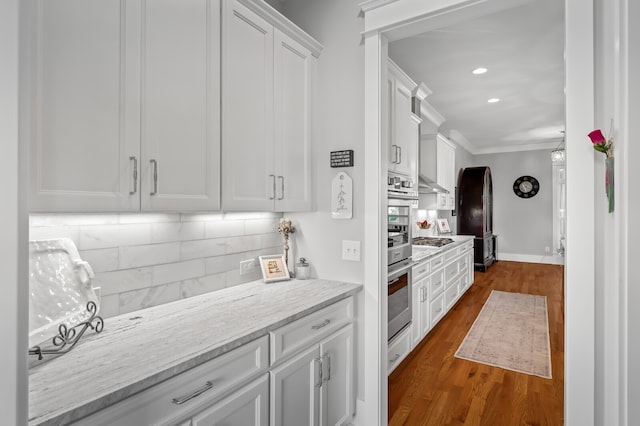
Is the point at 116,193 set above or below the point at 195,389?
above

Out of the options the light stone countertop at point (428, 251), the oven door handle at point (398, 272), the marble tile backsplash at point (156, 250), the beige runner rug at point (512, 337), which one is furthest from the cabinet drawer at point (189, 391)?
the beige runner rug at point (512, 337)

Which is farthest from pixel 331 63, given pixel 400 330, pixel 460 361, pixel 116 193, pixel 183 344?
pixel 460 361

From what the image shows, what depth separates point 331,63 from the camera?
2219 millimetres

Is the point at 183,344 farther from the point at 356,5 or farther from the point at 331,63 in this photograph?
the point at 356,5

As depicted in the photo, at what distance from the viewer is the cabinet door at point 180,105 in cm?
135

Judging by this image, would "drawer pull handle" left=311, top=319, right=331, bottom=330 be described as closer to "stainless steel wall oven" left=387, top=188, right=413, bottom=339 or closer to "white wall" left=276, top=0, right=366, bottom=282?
"white wall" left=276, top=0, right=366, bottom=282

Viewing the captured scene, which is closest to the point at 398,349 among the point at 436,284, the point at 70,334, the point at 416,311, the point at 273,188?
the point at 416,311

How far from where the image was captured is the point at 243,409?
1309 millimetres

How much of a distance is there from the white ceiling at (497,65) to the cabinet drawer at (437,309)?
8.13ft

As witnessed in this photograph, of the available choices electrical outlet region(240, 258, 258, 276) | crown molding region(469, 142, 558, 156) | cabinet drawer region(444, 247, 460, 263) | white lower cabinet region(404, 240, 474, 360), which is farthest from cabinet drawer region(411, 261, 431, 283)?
crown molding region(469, 142, 558, 156)

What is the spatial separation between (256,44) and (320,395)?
1.86 meters

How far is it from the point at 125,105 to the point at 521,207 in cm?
896

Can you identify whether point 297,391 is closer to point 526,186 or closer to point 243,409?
point 243,409

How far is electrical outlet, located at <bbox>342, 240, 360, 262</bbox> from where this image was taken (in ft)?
6.89
